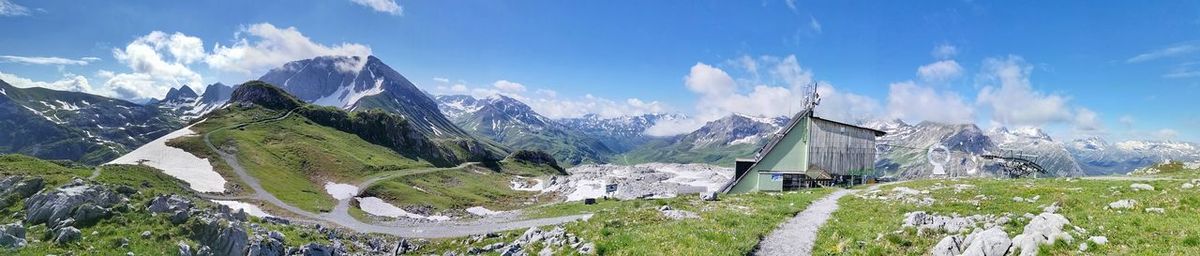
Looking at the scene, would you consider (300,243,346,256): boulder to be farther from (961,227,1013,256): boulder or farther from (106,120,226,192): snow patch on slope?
(106,120,226,192): snow patch on slope

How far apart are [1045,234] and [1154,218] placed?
4.75 metres

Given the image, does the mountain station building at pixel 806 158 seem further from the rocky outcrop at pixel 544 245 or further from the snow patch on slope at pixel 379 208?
the snow patch on slope at pixel 379 208

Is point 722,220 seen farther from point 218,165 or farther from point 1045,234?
point 218,165

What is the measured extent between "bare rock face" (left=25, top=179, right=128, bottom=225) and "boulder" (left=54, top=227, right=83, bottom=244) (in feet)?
6.54

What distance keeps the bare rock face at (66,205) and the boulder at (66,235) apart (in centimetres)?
199

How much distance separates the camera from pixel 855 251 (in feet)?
63.3

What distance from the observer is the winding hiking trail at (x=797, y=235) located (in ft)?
72.0

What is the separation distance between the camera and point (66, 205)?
Result: 85.1 ft

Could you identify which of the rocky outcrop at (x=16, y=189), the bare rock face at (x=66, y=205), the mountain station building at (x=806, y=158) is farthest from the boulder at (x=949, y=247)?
the mountain station building at (x=806, y=158)

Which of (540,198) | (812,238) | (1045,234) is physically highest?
(1045,234)

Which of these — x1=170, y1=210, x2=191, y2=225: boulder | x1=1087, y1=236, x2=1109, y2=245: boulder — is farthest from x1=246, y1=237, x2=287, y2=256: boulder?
x1=1087, y1=236, x2=1109, y2=245: boulder

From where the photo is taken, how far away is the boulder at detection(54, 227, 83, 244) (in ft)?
75.8

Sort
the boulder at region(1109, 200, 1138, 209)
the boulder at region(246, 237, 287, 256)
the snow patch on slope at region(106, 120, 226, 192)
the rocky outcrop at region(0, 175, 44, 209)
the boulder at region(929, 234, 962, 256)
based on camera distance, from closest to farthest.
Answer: the boulder at region(929, 234, 962, 256), the boulder at region(1109, 200, 1138, 209), the rocky outcrop at region(0, 175, 44, 209), the boulder at region(246, 237, 287, 256), the snow patch on slope at region(106, 120, 226, 192)

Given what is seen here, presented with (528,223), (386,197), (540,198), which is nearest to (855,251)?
(528,223)
